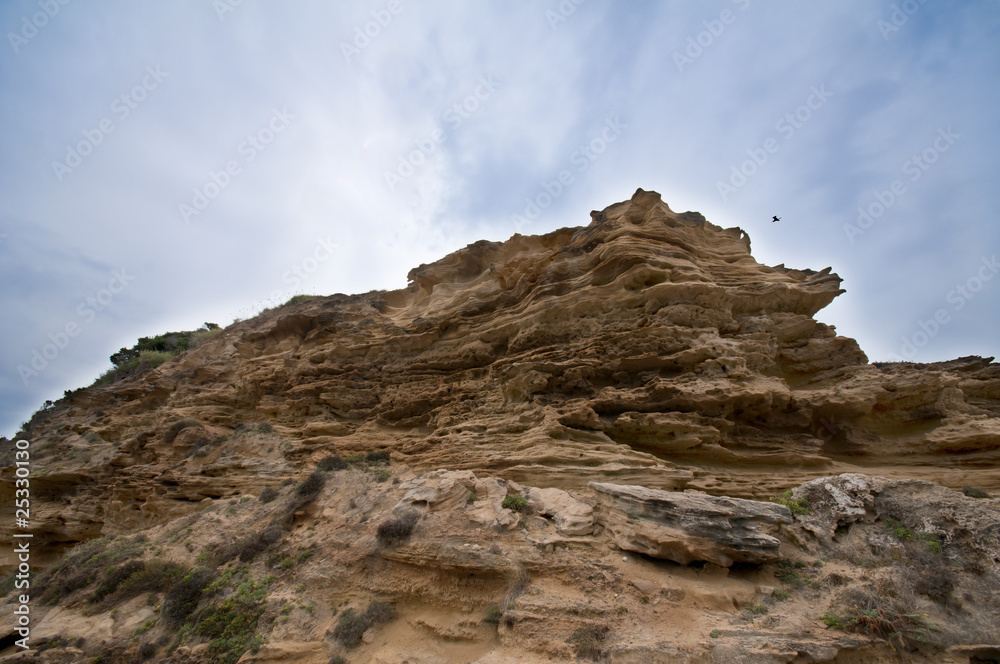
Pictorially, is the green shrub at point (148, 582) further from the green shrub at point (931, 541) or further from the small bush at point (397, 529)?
the green shrub at point (931, 541)

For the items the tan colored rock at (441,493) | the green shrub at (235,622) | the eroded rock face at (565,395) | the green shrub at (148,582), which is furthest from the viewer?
the green shrub at (148,582)

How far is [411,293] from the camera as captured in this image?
73.7 feet

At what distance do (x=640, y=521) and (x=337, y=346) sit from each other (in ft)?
48.4

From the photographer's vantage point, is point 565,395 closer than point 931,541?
No

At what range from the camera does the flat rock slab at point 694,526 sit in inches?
273

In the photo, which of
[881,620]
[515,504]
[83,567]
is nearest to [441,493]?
[515,504]

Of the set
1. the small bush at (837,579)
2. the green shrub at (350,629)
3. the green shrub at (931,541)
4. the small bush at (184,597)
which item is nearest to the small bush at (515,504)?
the green shrub at (350,629)

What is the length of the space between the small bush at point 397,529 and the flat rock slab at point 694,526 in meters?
4.12

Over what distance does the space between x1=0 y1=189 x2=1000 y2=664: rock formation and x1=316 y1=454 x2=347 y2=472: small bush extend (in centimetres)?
38

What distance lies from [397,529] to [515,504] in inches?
105

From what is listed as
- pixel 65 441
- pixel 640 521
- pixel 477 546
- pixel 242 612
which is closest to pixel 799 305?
pixel 640 521

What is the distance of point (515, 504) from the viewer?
28.5 feet

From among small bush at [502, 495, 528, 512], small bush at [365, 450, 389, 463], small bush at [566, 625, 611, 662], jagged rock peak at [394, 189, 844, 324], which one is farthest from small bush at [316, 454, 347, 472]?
small bush at [566, 625, 611, 662]

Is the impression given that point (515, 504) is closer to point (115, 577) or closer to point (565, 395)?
point (565, 395)
